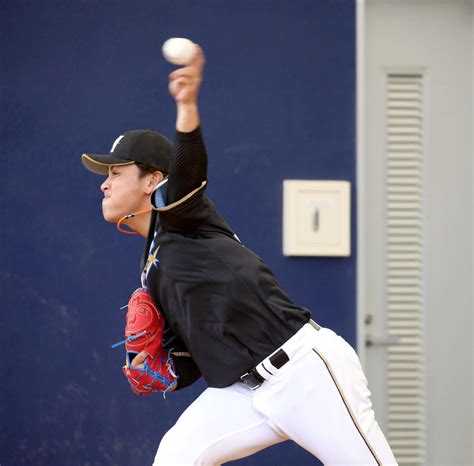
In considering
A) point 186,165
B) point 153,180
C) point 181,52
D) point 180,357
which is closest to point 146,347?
point 180,357

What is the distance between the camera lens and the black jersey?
8.72 ft

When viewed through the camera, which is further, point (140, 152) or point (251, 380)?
point (140, 152)

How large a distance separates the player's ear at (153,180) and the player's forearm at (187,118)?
429 mm

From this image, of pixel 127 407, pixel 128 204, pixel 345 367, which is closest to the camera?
pixel 345 367

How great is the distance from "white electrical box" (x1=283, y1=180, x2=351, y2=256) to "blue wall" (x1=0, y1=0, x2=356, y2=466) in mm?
48

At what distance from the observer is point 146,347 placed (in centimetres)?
282

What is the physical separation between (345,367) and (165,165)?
827 millimetres

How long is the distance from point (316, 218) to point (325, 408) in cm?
167

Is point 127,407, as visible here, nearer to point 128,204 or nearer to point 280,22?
point 128,204

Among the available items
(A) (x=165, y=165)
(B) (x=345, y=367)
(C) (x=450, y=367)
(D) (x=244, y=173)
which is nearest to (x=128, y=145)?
(A) (x=165, y=165)

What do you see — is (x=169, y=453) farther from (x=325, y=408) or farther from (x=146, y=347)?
(x=325, y=408)

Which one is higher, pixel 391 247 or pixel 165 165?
pixel 165 165

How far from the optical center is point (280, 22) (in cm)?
423

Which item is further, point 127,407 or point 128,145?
point 127,407
